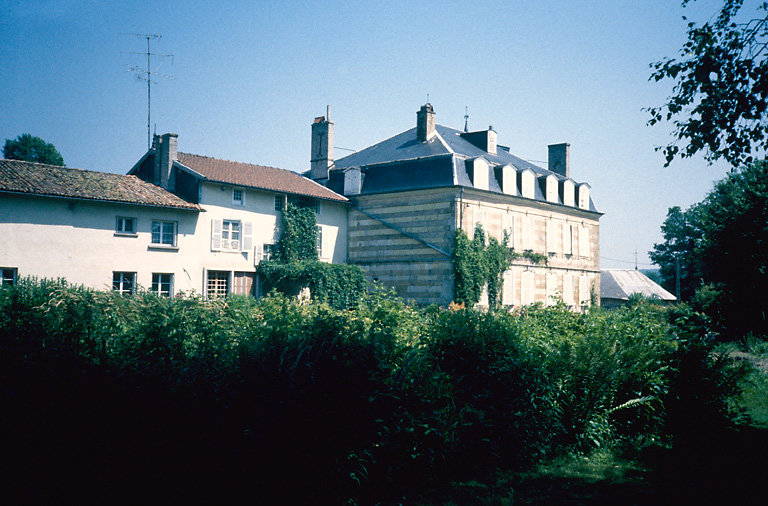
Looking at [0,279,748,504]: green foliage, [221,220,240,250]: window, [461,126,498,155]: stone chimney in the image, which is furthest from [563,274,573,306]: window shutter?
[0,279,748,504]: green foliage

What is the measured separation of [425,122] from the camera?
37.7 metres

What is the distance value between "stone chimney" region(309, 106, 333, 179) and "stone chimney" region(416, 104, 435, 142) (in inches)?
218

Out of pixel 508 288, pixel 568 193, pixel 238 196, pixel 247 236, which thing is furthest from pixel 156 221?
pixel 568 193

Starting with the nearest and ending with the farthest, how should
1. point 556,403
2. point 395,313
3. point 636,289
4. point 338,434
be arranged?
point 338,434, point 395,313, point 556,403, point 636,289

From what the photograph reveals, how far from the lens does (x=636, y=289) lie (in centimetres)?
5809

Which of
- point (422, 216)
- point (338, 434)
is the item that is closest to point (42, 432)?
point (338, 434)

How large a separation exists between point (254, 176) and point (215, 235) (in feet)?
15.5

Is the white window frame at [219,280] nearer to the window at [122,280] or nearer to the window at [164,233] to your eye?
the window at [164,233]

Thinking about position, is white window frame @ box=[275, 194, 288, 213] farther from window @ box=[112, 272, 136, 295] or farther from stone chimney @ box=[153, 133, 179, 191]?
window @ box=[112, 272, 136, 295]

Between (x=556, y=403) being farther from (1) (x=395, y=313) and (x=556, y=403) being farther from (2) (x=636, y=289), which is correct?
(2) (x=636, y=289)

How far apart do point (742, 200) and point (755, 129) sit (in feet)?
50.8

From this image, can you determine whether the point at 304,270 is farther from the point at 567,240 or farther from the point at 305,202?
the point at 567,240

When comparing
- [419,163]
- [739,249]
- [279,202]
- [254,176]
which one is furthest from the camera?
[419,163]

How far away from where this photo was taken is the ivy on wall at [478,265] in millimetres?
33469
